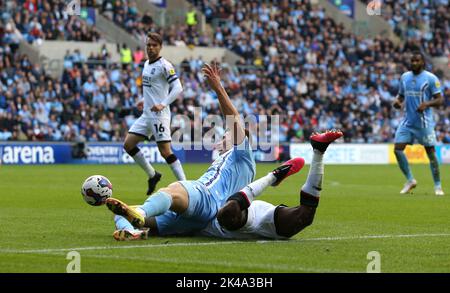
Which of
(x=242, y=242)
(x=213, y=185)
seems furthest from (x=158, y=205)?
(x=242, y=242)

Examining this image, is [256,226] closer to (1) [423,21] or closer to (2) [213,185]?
(2) [213,185]

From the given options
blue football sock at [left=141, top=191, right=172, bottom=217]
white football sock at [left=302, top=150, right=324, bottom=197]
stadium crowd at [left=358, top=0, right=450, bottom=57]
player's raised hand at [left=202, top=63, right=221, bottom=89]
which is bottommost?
blue football sock at [left=141, top=191, right=172, bottom=217]

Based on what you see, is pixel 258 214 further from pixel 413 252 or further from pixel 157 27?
pixel 157 27

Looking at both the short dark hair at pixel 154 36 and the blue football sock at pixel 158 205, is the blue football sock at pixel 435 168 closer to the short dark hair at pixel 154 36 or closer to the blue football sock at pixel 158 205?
the short dark hair at pixel 154 36

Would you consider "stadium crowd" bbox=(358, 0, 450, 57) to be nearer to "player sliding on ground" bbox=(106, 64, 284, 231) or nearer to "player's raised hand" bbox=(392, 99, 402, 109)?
"player's raised hand" bbox=(392, 99, 402, 109)

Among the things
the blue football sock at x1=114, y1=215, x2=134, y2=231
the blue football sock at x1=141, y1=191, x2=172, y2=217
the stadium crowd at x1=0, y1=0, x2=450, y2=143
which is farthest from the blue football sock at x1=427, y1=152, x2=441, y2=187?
the stadium crowd at x1=0, y1=0, x2=450, y2=143

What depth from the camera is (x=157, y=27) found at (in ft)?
146

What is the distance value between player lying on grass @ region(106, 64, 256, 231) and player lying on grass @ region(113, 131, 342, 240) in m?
0.15

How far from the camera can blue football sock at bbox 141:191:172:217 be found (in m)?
9.66

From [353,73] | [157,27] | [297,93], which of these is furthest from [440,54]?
[157,27]

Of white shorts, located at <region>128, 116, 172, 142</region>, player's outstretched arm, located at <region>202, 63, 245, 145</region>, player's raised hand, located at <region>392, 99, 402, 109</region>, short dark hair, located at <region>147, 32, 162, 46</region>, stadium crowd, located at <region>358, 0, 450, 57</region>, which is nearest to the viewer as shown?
player's outstretched arm, located at <region>202, 63, 245, 145</region>

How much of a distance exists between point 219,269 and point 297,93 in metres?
36.4

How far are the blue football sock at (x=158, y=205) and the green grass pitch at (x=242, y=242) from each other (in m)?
0.33

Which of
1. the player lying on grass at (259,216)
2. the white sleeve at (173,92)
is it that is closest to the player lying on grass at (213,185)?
the player lying on grass at (259,216)
